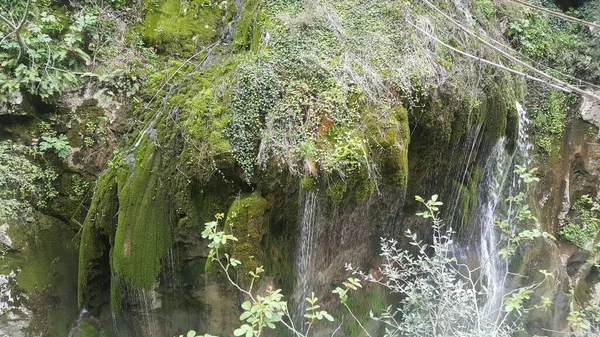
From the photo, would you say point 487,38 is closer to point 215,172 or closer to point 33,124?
point 215,172

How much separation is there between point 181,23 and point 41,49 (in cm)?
191

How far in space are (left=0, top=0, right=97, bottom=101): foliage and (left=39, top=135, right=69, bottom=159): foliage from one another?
1.87ft

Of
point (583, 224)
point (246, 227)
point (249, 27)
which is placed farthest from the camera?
point (583, 224)

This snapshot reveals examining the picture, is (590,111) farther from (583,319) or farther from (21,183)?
(21,183)

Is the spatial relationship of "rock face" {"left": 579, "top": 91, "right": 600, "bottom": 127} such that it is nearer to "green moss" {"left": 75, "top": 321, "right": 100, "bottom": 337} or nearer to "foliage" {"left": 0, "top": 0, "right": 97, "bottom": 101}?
"foliage" {"left": 0, "top": 0, "right": 97, "bottom": 101}

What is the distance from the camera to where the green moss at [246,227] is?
13.5 feet

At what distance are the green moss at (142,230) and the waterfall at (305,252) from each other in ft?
5.13

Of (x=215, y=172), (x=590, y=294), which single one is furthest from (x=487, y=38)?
(x=590, y=294)

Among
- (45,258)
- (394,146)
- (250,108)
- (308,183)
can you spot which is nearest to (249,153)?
(250,108)

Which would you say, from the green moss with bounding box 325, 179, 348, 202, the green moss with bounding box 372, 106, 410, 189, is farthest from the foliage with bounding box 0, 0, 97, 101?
the green moss with bounding box 372, 106, 410, 189

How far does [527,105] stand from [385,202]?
5042mm

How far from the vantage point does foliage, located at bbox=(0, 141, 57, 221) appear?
199 inches

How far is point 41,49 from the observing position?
5.38m

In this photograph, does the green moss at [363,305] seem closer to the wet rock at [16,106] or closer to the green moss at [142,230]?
the green moss at [142,230]
